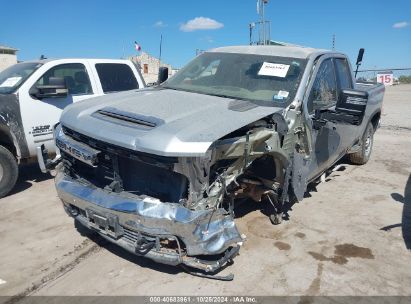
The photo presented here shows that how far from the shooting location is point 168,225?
9.57 ft

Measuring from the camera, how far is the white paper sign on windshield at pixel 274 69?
433 cm

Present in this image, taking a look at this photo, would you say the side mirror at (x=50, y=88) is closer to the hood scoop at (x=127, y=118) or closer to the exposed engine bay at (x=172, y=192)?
the exposed engine bay at (x=172, y=192)

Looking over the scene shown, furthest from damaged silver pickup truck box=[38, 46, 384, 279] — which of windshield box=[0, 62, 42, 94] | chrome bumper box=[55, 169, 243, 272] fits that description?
windshield box=[0, 62, 42, 94]

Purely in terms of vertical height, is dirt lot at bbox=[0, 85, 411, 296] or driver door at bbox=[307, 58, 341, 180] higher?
driver door at bbox=[307, 58, 341, 180]

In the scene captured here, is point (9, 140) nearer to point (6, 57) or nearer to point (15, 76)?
point (15, 76)

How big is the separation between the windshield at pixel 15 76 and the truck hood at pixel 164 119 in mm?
2379

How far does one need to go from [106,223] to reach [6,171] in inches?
114

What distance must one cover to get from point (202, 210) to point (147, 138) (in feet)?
2.24

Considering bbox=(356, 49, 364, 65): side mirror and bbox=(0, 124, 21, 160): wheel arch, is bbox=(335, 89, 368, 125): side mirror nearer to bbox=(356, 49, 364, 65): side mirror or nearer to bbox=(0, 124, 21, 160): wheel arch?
bbox=(356, 49, 364, 65): side mirror

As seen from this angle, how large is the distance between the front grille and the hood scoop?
24cm

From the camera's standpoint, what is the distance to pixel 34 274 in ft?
11.4

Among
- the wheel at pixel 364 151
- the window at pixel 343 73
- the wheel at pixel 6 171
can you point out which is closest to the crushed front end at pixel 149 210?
the wheel at pixel 6 171

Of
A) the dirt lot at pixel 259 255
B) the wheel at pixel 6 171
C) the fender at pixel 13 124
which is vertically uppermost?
the fender at pixel 13 124

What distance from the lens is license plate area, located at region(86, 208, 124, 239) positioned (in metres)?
3.12
